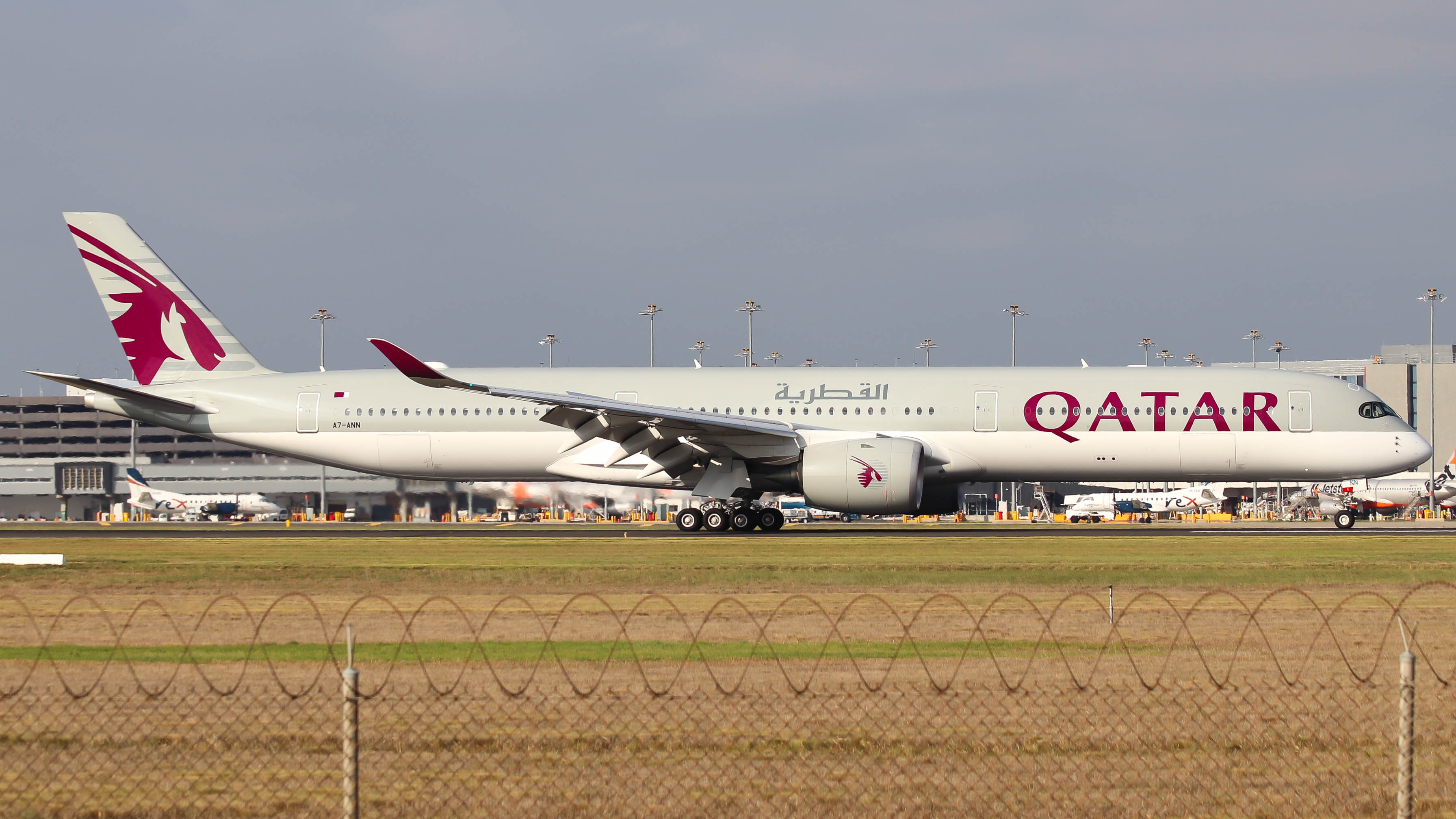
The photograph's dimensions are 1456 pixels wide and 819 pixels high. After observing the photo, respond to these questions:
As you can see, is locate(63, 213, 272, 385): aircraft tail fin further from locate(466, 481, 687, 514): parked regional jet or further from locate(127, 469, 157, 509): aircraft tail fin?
locate(127, 469, 157, 509): aircraft tail fin

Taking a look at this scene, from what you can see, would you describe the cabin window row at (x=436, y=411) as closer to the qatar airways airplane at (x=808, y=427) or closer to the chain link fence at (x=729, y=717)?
the qatar airways airplane at (x=808, y=427)

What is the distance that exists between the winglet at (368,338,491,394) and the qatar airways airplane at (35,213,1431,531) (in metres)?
0.14

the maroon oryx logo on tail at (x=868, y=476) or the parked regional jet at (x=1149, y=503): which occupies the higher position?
the maroon oryx logo on tail at (x=868, y=476)

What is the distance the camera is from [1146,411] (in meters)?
38.4

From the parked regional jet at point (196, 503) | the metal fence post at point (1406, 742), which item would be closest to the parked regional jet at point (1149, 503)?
the parked regional jet at point (196, 503)

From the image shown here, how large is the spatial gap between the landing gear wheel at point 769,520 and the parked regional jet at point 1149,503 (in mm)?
51494

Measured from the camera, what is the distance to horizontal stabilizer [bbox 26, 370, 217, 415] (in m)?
39.9

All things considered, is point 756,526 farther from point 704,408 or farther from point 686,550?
point 686,550

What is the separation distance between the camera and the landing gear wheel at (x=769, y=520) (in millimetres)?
39312

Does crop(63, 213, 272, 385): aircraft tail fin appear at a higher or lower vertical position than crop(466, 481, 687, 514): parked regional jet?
higher

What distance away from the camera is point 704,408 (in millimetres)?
40031

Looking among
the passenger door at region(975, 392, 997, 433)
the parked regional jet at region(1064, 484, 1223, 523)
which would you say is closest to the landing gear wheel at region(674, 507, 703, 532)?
the passenger door at region(975, 392, 997, 433)

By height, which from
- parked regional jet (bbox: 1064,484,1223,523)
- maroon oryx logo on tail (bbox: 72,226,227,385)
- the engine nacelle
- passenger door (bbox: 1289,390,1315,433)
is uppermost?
maroon oryx logo on tail (bbox: 72,226,227,385)

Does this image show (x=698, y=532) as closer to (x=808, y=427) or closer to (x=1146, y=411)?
(x=808, y=427)
